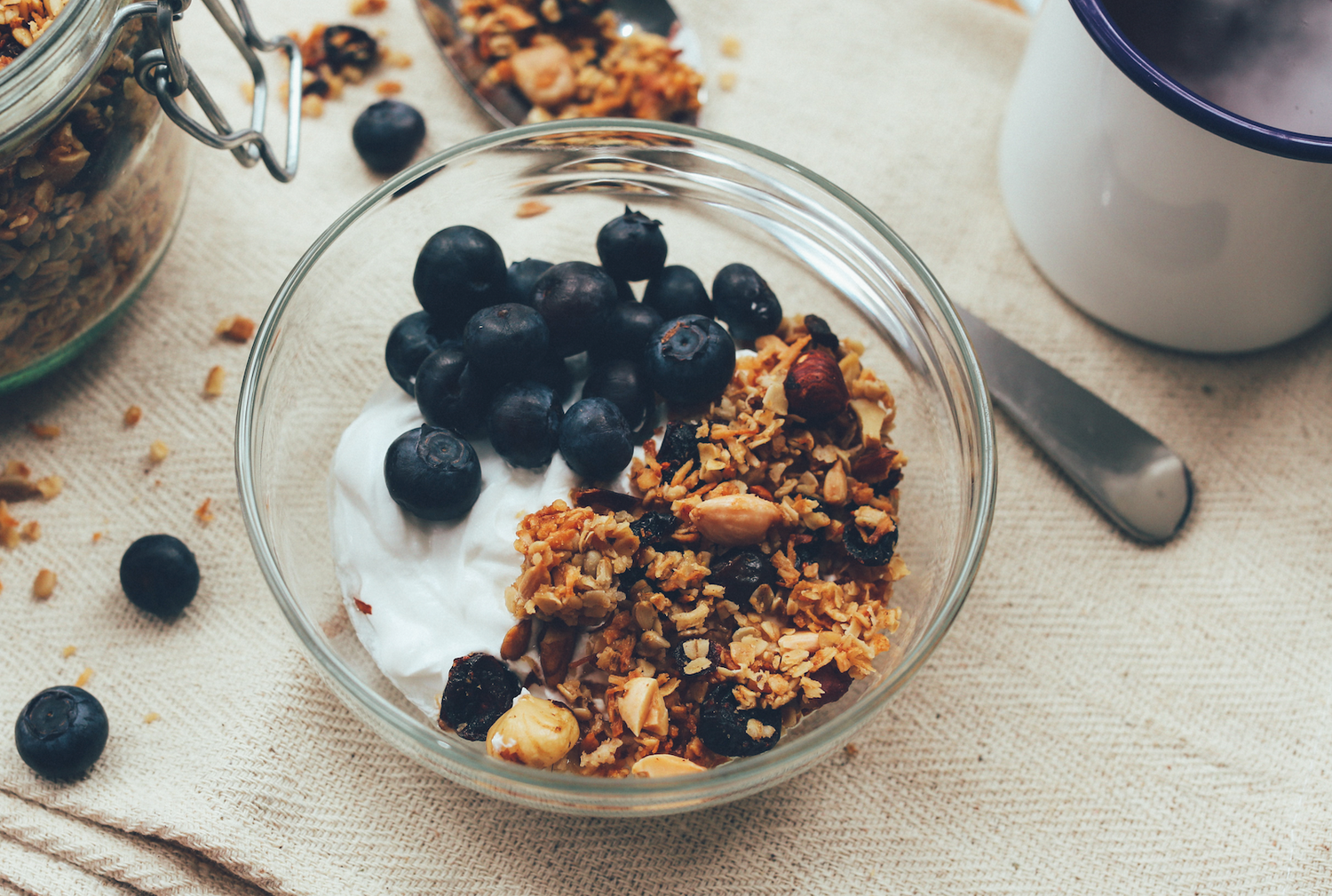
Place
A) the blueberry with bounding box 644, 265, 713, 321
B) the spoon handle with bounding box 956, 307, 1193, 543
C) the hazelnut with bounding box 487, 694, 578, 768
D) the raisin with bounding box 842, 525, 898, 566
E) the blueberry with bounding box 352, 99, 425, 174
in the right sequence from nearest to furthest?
the hazelnut with bounding box 487, 694, 578, 768
the raisin with bounding box 842, 525, 898, 566
the blueberry with bounding box 644, 265, 713, 321
the spoon handle with bounding box 956, 307, 1193, 543
the blueberry with bounding box 352, 99, 425, 174

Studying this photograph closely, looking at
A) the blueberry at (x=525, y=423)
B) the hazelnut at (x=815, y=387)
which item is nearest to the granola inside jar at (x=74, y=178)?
the blueberry at (x=525, y=423)

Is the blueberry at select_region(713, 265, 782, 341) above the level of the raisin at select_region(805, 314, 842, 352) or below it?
above

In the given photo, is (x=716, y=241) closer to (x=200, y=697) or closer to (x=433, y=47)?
(x=433, y=47)

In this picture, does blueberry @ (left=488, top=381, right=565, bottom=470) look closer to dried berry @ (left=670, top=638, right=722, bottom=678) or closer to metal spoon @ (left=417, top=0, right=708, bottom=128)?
dried berry @ (left=670, top=638, right=722, bottom=678)

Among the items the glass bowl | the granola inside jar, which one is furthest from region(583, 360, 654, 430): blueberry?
the granola inside jar

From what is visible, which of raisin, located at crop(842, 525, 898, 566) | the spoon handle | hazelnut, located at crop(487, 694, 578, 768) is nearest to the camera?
hazelnut, located at crop(487, 694, 578, 768)

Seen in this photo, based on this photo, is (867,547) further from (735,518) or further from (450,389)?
(450,389)
